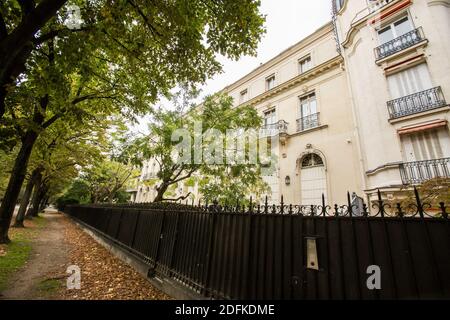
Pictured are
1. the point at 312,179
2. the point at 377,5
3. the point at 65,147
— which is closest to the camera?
the point at 377,5

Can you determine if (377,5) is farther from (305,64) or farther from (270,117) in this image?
(270,117)

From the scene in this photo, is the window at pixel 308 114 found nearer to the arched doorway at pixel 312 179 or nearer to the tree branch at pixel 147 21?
the arched doorway at pixel 312 179

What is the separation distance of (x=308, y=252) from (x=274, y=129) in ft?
43.2

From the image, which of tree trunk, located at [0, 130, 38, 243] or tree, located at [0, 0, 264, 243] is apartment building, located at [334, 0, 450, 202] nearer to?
tree, located at [0, 0, 264, 243]

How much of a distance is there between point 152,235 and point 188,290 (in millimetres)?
2615

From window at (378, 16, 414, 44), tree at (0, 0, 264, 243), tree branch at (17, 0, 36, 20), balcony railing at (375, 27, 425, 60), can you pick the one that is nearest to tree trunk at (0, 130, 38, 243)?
tree at (0, 0, 264, 243)

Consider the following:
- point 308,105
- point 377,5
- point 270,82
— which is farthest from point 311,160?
point 377,5

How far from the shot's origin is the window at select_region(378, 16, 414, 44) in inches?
436

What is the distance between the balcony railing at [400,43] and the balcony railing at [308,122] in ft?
14.2

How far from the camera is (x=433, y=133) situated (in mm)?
9367

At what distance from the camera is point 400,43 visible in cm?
1098

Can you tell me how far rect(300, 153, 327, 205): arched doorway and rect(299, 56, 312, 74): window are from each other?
6671mm

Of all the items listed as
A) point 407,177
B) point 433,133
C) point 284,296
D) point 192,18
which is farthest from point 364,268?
point 433,133
